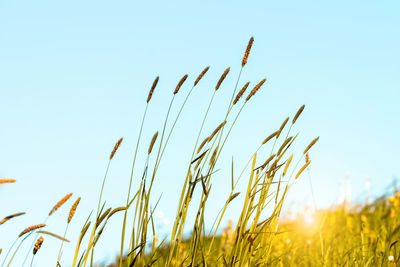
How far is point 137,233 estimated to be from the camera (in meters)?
1.85

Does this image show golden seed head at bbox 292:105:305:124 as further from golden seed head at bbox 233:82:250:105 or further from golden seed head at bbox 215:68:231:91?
golden seed head at bbox 215:68:231:91

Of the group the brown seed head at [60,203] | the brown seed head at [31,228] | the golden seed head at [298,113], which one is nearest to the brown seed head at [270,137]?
the golden seed head at [298,113]

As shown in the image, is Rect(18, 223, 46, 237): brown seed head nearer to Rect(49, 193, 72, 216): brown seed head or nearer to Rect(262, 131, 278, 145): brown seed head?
Rect(49, 193, 72, 216): brown seed head

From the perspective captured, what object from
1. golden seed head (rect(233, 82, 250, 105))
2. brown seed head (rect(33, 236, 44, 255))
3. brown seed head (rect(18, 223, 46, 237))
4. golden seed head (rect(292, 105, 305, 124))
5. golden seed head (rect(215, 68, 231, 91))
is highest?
golden seed head (rect(215, 68, 231, 91))

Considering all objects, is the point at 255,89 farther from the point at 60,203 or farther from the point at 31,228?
the point at 31,228

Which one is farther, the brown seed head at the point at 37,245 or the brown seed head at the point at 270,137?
the brown seed head at the point at 270,137

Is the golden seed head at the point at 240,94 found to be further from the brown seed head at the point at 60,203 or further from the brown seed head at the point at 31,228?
the brown seed head at the point at 31,228

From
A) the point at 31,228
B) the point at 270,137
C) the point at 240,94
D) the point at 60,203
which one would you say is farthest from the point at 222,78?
the point at 31,228

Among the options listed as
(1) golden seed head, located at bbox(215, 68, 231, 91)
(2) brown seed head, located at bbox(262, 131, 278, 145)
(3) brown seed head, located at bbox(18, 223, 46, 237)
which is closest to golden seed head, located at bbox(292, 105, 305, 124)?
(2) brown seed head, located at bbox(262, 131, 278, 145)

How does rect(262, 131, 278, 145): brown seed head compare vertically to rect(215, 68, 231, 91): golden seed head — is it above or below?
below

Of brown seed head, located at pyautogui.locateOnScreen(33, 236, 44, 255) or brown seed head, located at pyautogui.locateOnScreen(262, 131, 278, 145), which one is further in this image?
brown seed head, located at pyautogui.locateOnScreen(262, 131, 278, 145)

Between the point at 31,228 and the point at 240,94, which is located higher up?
the point at 240,94

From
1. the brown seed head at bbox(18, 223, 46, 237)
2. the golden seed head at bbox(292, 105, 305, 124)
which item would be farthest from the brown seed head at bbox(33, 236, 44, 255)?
the golden seed head at bbox(292, 105, 305, 124)

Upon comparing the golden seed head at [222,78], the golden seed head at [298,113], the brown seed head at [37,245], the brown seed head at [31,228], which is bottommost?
the brown seed head at [37,245]
